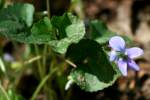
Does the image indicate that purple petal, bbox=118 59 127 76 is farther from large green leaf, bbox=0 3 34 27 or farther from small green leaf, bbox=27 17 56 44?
large green leaf, bbox=0 3 34 27

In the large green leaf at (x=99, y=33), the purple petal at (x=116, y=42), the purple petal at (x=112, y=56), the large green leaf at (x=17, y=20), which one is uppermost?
the large green leaf at (x=17, y=20)

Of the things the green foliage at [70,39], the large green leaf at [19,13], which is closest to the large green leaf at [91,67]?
the green foliage at [70,39]

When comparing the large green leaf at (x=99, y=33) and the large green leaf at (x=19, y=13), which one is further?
the large green leaf at (x=99, y=33)

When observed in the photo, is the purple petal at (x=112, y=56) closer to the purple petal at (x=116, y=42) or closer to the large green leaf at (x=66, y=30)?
the purple petal at (x=116, y=42)

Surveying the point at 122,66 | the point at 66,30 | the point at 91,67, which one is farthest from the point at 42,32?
the point at 122,66

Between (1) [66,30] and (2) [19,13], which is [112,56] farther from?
(2) [19,13]

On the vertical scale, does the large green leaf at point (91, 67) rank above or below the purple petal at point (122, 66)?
below

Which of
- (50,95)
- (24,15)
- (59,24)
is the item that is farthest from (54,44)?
(50,95)

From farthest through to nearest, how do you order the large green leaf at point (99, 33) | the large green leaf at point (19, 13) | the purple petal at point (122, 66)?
the large green leaf at point (99, 33) < the large green leaf at point (19, 13) < the purple petal at point (122, 66)
